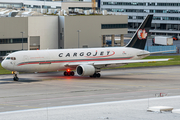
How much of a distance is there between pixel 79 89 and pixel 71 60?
478 inches

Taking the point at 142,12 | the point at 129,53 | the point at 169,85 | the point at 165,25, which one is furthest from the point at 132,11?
the point at 169,85

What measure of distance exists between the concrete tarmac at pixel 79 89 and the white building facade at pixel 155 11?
11802cm

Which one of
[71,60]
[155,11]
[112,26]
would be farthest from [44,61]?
[155,11]

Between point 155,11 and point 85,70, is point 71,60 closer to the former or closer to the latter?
point 85,70

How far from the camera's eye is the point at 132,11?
188 meters

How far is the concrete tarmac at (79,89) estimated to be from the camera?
36.4 metres

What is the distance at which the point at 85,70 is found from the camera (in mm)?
53375

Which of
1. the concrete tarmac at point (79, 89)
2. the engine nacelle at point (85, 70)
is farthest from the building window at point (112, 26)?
the engine nacelle at point (85, 70)

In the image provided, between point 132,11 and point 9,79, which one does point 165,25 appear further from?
point 9,79

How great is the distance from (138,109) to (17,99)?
14.9 metres

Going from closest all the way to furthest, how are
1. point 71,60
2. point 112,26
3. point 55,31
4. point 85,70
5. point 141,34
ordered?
point 85,70 → point 71,60 → point 141,34 → point 55,31 → point 112,26

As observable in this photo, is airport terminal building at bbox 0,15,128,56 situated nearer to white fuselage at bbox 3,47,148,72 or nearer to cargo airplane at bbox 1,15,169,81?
cargo airplane at bbox 1,15,169,81

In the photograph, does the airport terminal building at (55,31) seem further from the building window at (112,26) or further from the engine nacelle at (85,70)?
the engine nacelle at (85,70)

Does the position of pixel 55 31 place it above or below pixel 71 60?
above
